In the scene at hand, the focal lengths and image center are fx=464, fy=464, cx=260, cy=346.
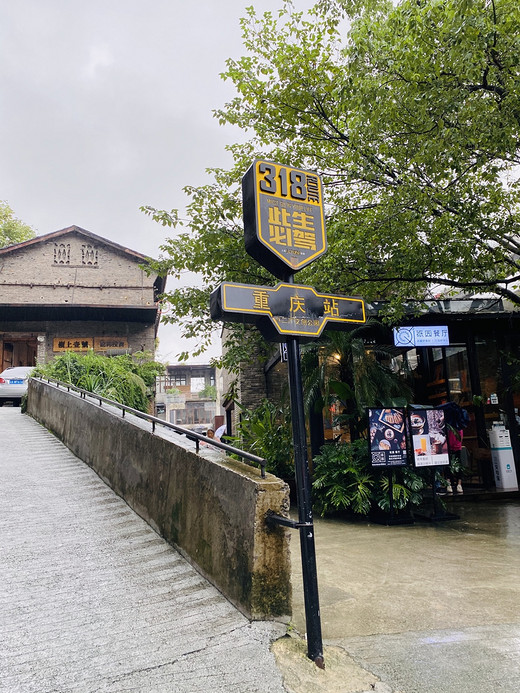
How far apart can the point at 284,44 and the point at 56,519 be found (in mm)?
8418

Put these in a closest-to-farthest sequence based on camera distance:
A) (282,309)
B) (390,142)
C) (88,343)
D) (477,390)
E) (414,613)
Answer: (282,309)
(414,613)
(390,142)
(477,390)
(88,343)

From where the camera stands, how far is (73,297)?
22641mm

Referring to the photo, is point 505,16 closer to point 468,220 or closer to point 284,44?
point 468,220

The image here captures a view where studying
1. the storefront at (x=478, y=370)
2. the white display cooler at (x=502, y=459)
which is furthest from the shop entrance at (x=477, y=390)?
the white display cooler at (x=502, y=459)

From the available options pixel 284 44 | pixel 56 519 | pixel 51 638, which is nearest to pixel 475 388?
pixel 284 44

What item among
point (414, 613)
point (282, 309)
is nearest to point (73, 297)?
point (282, 309)

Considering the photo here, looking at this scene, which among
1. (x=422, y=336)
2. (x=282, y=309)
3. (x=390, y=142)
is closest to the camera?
(x=282, y=309)

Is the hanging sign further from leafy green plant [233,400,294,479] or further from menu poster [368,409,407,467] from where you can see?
menu poster [368,409,407,467]

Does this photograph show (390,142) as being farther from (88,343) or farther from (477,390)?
(88,343)

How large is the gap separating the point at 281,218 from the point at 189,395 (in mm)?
50002

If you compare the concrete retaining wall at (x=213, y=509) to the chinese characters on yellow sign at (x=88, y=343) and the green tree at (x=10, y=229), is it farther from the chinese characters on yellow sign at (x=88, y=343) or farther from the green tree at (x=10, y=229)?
the green tree at (x=10, y=229)

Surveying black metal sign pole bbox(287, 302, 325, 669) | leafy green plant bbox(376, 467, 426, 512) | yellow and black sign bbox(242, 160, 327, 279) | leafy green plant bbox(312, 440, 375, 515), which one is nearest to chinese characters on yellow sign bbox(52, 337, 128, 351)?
leafy green plant bbox(312, 440, 375, 515)

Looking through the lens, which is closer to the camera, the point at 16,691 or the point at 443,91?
the point at 16,691

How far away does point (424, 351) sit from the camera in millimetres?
11438
